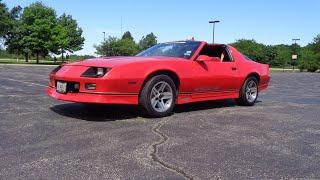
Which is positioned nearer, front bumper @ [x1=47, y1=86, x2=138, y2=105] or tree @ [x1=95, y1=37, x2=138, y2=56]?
front bumper @ [x1=47, y1=86, x2=138, y2=105]

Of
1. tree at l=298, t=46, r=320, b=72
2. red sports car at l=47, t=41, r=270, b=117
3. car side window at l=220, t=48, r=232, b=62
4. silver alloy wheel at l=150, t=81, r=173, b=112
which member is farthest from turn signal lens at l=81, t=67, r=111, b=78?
tree at l=298, t=46, r=320, b=72

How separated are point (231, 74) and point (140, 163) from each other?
4439mm

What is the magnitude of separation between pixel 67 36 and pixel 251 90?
5429 cm

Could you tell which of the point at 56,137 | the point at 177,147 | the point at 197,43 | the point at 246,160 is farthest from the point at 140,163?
the point at 197,43

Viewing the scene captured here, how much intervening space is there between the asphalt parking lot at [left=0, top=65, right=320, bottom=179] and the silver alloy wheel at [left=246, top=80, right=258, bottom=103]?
1.16 m

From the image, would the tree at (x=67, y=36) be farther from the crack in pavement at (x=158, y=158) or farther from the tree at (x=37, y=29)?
the crack in pavement at (x=158, y=158)

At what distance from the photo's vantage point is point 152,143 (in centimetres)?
482

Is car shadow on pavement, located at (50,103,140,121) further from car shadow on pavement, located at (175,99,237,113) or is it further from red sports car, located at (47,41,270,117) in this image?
car shadow on pavement, located at (175,99,237,113)

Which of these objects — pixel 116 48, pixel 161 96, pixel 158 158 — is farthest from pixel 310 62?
pixel 158 158

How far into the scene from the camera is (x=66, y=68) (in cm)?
665

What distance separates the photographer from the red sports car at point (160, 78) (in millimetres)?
6125

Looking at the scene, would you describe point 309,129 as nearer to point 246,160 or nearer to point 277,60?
point 246,160

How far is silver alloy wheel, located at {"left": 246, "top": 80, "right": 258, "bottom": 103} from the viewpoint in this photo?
28.3 feet

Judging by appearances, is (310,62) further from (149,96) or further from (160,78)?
(149,96)
